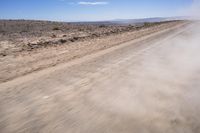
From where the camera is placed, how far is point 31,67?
971 centimetres

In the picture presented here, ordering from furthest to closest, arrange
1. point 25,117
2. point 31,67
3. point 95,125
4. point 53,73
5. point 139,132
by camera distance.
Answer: point 31,67 < point 53,73 < point 25,117 < point 95,125 < point 139,132

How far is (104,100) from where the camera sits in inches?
229

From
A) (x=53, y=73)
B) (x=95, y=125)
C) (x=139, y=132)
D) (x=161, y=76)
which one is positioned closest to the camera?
(x=139, y=132)

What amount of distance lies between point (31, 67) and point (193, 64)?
6384 millimetres

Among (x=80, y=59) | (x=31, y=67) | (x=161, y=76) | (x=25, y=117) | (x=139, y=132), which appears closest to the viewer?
(x=139, y=132)

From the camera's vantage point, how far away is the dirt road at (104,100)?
4.50 m

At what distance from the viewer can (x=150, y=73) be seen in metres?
8.38

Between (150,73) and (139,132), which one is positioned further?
(150,73)

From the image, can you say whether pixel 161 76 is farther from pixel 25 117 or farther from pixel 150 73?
pixel 25 117

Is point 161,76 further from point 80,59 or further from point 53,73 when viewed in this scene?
point 80,59

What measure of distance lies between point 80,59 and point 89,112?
21.6 ft

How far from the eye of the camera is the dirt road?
14.8 feet

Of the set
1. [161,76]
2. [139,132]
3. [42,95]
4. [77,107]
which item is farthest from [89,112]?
[161,76]

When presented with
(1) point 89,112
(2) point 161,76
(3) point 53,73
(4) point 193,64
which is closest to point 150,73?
(2) point 161,76
